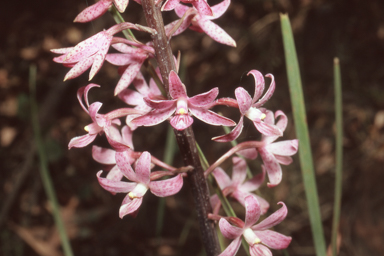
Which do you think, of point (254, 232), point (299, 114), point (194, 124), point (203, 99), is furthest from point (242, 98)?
point (194, 124)

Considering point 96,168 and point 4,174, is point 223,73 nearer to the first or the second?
point 96,168

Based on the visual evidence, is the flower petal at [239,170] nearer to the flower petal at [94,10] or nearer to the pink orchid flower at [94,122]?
the pink orchid flower at [94,122]

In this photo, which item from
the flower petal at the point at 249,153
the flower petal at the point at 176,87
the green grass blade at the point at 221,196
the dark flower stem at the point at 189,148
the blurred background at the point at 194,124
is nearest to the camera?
the flower petal at the point at 176,87

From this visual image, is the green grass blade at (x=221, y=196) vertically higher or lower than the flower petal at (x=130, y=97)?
lower

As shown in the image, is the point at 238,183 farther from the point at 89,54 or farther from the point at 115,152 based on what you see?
the point at 89,54

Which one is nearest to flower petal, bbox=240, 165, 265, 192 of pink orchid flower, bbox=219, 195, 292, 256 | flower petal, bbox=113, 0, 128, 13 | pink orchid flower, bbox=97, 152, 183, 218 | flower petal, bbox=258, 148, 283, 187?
flower petal, bbox=258, 148, 283, 187

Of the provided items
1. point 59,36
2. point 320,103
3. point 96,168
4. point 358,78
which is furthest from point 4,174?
point 358,78

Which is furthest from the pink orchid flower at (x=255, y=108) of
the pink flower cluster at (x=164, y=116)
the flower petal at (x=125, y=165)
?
the flower petal at (x=125, y=165)
